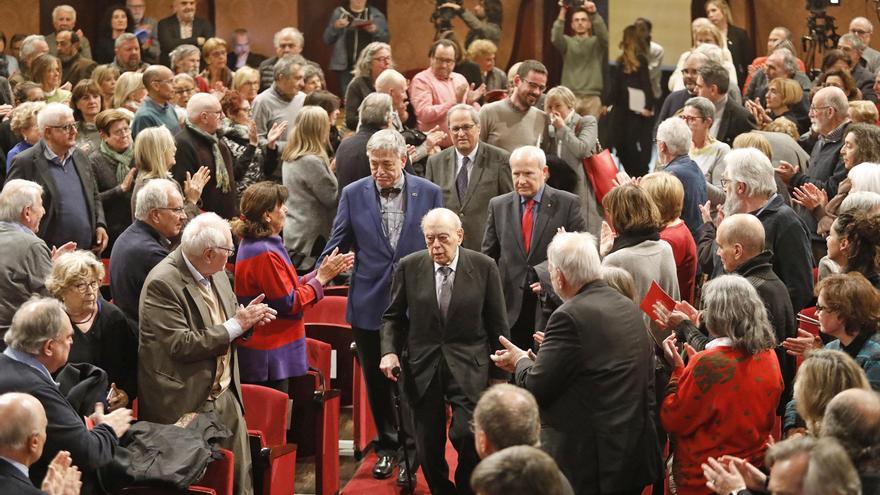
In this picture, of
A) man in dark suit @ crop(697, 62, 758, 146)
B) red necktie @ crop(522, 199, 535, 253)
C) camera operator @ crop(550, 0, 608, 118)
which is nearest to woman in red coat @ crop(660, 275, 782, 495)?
red necktie @ crop(522, 199, 535, 253)

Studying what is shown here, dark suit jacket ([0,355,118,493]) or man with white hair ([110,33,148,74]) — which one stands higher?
man with white hair ([110,33,148,74])

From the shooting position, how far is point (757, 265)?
4.77m

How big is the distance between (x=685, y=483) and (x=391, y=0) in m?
10.6

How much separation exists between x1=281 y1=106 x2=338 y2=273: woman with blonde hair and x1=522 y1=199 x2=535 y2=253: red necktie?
165cm

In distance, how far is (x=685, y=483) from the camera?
425 cm

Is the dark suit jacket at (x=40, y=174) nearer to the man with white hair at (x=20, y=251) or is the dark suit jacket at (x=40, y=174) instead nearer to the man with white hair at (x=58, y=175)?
the man with white hair at (x=58, y=175)

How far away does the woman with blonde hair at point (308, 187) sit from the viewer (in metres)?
7.12

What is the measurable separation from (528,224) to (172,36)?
6677 mm

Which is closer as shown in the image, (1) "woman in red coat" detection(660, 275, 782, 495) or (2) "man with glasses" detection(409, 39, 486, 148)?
(1) "woman in red coat" detection(660, 275, 782, 495)

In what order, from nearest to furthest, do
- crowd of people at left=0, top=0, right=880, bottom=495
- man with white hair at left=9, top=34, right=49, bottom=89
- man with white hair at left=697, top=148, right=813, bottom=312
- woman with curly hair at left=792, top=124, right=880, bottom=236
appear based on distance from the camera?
crowd of people at left=0, top=0, right=880, bottom=495, man with white hair at left=697, top=148, right=813, bottom=312, woman with curly hair at left=792, top=124, right=880, bottom=236, man with white hair at left=9, top=34, right=49, bottom=89

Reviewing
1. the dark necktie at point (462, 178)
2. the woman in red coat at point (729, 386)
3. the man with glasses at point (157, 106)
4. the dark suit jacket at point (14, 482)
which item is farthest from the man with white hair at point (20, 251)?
the woman in red coat at point (729, 386)

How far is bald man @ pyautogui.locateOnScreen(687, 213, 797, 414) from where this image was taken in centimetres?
472

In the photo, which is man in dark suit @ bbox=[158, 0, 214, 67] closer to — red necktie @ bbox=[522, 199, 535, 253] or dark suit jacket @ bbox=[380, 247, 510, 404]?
red necktie @ bbox=[522, 199, 535, 253]

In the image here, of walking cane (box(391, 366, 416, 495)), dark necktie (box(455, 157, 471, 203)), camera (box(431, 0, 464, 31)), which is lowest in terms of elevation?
walking cane (box(391, 366, 416, 495))
